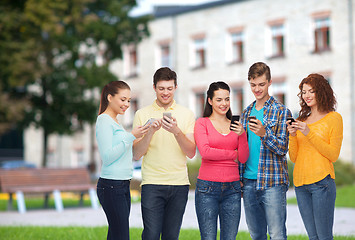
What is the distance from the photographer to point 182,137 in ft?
19.1

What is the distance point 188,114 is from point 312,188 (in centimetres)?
139

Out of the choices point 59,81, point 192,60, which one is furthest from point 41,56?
A: point 192,60

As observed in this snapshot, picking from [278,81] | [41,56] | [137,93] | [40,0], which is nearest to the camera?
[40,0]

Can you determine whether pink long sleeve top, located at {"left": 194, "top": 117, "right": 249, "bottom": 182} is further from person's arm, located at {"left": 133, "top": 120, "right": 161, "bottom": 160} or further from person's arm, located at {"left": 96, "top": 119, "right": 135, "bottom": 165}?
person's arm, located at {"left": 96, "top": 119, "right": 135, "bottom": 165}

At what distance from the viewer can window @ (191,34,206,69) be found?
1465 inches

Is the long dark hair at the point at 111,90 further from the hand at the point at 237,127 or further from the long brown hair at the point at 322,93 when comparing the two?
the long brown hair at the point at 322,93

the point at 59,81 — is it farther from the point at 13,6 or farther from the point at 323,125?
the point at 323,125

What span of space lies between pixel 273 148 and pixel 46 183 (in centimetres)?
1239

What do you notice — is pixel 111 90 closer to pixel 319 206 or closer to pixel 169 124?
pixel 169 124

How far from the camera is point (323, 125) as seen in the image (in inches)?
236

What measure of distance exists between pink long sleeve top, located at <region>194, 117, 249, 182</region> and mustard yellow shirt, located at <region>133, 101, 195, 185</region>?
164mm

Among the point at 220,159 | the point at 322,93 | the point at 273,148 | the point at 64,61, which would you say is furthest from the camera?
the point at 64,61

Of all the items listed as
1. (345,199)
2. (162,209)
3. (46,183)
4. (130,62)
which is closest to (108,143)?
(162,209)

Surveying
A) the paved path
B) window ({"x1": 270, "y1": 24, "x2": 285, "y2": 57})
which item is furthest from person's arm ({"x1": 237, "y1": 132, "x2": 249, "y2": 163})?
window ({"x1": 270, "y1": 24, "x2": 285, "y2": 57})
